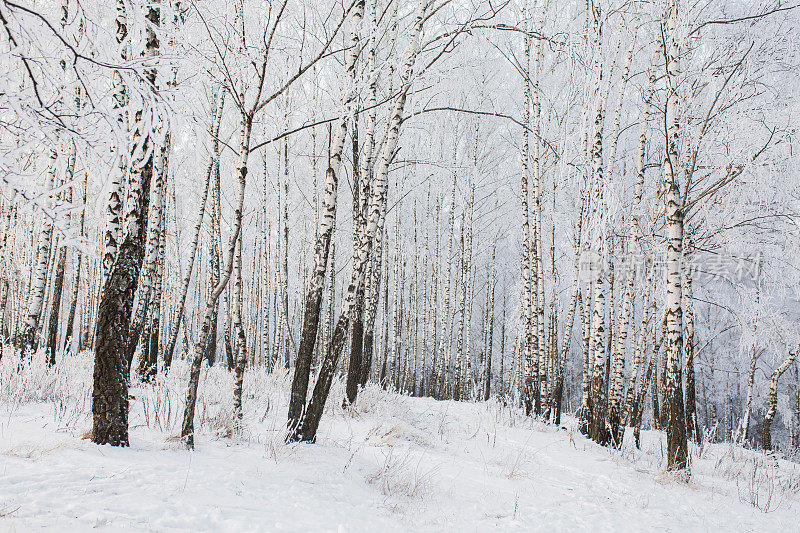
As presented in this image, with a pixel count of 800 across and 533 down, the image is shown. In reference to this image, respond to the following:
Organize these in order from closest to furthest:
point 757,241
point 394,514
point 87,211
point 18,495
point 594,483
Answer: point 18,495 → point 394,514 → point 594,483 → point 757,241 → point 87,211

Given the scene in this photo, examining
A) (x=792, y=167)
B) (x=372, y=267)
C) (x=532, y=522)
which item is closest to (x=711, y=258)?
(x=792, y=167)

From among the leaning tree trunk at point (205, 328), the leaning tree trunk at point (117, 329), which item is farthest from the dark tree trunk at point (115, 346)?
the leaning tree trunk at point (205, 328)

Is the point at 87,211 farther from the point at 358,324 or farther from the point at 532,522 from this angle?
the point at 532,522

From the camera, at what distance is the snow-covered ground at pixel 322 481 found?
234 cm

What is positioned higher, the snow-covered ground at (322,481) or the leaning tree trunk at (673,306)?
the leaning tree trunk at (673,306)

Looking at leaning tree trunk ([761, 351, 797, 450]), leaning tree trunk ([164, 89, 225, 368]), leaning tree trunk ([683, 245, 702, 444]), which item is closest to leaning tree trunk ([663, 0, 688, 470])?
leaning tree trunk ([683, 245, 702, 444])

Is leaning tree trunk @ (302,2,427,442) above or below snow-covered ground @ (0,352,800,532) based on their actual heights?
above

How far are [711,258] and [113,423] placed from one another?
11.0 metres

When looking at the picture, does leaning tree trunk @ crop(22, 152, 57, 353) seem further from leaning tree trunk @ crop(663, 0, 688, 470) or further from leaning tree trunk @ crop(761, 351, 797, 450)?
leaning tree trunk @ crop(761, 351, 797, 450)

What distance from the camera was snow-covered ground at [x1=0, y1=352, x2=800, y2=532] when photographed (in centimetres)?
234

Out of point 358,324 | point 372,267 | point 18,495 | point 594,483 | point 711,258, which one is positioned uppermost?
point 711,258

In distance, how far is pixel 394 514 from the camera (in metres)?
2.97

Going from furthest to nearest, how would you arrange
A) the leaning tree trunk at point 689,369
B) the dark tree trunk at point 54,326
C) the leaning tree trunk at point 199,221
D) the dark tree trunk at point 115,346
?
the leaning tree trunk at point 199,221 < the dark tree trunk at point 54,326 < the leaning tree trunk at point 689,369 < the dark tree trunk at point 115,346

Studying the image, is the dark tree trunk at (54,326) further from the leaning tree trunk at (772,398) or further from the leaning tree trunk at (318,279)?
the leaning tree trunk at (772,398)
